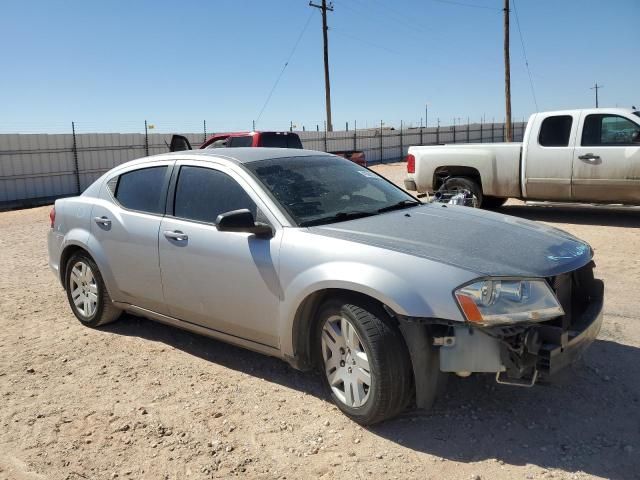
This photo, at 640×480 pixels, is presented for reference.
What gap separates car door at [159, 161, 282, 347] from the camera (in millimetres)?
3637

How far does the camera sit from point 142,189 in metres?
4.70

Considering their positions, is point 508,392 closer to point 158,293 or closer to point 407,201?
point 407,201

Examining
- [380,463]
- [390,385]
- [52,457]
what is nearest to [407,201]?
[390,385]

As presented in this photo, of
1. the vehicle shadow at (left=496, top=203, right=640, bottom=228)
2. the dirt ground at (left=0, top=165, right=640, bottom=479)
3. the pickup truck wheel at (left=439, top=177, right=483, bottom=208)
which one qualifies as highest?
the pickup truck wheel at (left=439, top=177, right=483, bottom=208)

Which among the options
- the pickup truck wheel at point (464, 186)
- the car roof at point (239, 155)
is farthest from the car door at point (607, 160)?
the car roof at point (239, 155)

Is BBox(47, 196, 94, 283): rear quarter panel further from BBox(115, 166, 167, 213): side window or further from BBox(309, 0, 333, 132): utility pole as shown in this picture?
BBox(309, 0, 333, 132): utility pole

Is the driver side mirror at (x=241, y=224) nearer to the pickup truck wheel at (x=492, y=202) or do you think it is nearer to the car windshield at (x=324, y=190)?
the car windshield at (x=324, y=190)

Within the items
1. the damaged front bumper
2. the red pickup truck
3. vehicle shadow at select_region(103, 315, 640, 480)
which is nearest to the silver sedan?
the damaged front bumper

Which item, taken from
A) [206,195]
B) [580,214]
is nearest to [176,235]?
[206,195]

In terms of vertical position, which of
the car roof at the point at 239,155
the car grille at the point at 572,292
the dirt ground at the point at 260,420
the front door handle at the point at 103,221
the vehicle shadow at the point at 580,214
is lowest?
the dirt ground at the point at 260,420

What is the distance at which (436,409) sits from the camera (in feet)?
11.3

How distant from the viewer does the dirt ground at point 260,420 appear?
2945 millimetres

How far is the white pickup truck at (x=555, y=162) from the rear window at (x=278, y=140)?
4238 mm

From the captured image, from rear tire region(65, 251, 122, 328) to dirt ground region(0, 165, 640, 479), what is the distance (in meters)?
0.25
